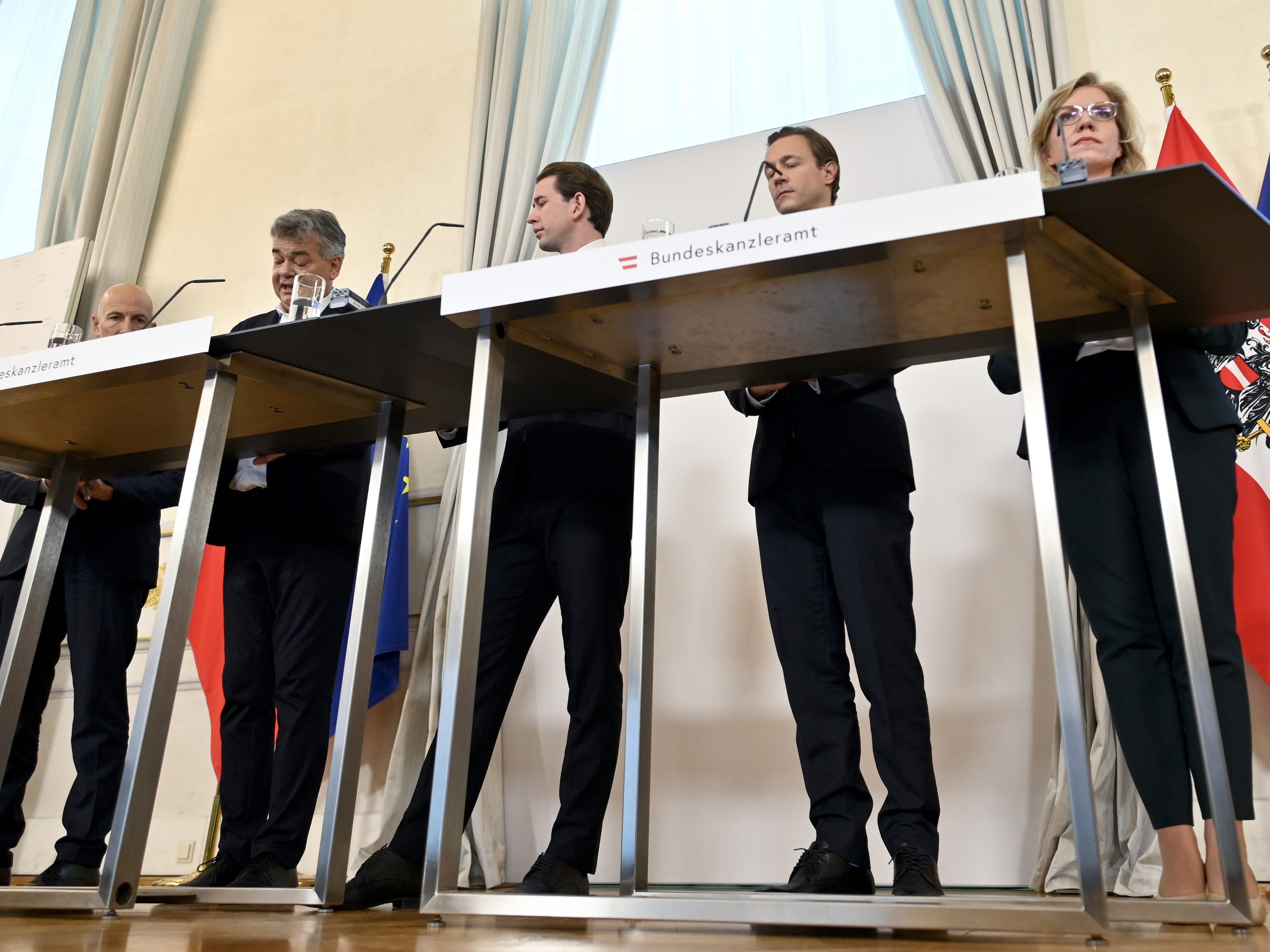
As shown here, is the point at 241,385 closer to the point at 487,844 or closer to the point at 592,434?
the point at 592,434

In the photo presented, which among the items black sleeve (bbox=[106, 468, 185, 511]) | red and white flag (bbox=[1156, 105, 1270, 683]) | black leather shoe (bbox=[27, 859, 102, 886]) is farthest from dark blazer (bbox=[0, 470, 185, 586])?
red and white flag (bbox=[1156, 105, 1270, 683])

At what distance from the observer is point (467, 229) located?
322 centimetres

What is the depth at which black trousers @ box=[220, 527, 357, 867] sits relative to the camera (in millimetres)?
1855

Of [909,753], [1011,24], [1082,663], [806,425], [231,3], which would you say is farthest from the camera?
[231,3]

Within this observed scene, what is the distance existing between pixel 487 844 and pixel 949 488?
1.40 meters

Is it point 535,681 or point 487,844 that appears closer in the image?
point 487,844

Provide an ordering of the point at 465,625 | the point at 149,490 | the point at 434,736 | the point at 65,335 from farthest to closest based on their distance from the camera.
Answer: the point at 434,736, the point at 149,490, the point at 65,335, the point at 465,625

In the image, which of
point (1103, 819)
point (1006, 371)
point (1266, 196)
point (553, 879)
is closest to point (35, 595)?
point (553, 879)

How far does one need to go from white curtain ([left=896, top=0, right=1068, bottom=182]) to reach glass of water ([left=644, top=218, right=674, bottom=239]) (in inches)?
58.7

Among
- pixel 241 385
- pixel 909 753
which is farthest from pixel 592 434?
pixel 909 753

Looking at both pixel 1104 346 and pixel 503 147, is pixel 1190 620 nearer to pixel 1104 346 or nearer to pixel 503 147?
pixel 1104 346

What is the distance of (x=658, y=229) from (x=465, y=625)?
22.1 inches

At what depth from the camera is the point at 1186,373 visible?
1497mm

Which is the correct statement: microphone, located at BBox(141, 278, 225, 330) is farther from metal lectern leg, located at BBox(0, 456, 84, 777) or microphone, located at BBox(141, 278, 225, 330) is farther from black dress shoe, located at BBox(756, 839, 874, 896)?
black dress shoe, located at BBox(756, 839, 874, 896)
